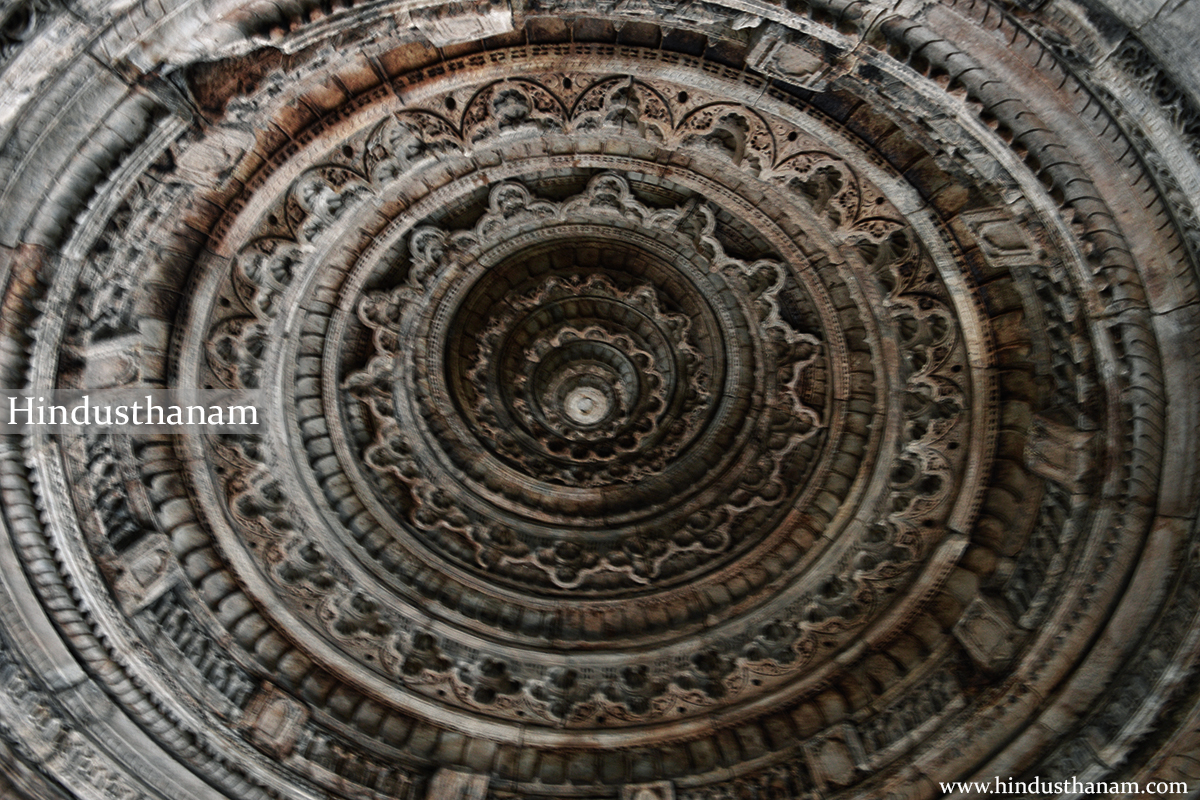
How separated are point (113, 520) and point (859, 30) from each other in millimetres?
5908

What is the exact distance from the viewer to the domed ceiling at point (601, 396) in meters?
3.92

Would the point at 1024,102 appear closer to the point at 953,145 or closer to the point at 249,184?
the point at 953,145

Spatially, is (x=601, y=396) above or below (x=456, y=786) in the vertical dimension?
above

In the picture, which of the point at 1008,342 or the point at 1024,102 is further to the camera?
the point at 1008,342

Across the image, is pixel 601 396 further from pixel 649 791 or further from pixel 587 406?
pixel 649 791

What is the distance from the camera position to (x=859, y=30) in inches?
149

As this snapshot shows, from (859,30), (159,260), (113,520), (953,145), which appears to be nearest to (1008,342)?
(953,145)

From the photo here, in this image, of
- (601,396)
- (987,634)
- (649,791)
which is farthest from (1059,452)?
(649,791)

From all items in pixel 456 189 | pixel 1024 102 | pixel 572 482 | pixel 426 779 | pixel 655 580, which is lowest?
pixel 426 779

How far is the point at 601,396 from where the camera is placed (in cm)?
652

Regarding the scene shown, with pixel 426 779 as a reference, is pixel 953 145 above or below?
above

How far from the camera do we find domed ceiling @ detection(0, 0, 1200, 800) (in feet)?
12.9

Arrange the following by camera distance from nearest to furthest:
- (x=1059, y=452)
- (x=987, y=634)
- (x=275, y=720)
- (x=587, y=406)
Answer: (x=1059, y=452)
(x=987, y=634)
(x=275, y=720)
(x=587, y=406)

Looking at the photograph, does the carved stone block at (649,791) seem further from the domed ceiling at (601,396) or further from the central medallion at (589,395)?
the central medallion at (589,395)
